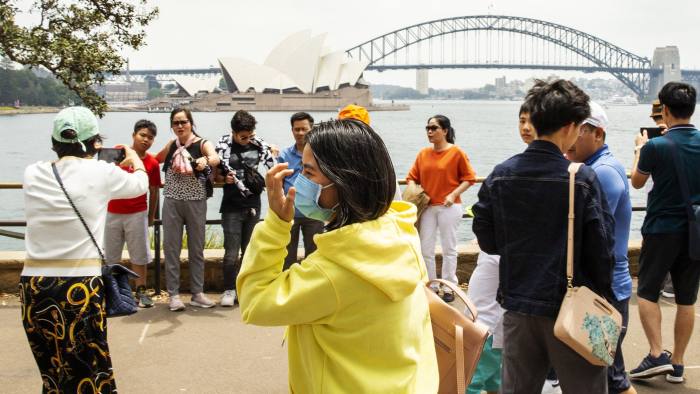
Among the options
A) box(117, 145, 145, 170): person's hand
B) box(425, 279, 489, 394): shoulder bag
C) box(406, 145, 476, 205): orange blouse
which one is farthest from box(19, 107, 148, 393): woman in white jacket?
box(406, 145, 476, 205): orange blouse

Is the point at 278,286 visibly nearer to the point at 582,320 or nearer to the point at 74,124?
the point at 582,320

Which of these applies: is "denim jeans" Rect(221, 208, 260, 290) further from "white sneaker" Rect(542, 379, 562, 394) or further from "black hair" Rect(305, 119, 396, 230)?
"black hair" Rect(305, 119, 396, 230)

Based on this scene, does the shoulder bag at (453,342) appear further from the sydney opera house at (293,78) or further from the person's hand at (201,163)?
the sydney opera house at (293,78)

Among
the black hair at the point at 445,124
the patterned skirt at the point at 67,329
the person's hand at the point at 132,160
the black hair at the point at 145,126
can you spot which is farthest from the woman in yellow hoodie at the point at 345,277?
the black hair at the point at 445,124

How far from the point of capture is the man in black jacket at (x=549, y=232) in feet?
8.27

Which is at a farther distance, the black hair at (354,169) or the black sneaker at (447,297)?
the black sneaker at (447,297)

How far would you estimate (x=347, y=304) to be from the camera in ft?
5.78

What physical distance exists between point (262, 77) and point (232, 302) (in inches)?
3282

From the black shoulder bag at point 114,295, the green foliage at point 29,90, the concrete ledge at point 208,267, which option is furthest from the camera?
the green foliage at point 29,90

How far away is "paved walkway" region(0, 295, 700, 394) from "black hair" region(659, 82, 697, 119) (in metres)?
1.53

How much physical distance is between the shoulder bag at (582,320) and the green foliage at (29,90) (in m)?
68.7

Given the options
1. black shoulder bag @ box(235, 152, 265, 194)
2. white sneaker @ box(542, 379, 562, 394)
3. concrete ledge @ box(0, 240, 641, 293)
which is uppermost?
black shoulder bag @ box(235, 152, 265, 194)

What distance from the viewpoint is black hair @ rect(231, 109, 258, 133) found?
5.91m

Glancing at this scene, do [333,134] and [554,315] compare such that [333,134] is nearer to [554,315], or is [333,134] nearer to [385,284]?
[385,284]
